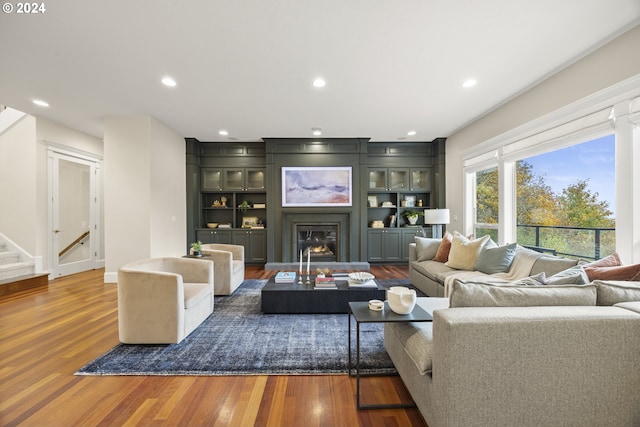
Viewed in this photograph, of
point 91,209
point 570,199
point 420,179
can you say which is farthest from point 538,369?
point 91,209

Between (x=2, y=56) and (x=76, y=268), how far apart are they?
416 cm

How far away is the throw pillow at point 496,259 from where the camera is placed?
321 centimetres

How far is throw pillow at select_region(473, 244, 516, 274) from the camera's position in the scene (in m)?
3.21

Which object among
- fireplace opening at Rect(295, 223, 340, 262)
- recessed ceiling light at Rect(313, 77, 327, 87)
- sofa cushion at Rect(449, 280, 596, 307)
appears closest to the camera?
sofa cushion at Rect(449, 280, 596, 307)

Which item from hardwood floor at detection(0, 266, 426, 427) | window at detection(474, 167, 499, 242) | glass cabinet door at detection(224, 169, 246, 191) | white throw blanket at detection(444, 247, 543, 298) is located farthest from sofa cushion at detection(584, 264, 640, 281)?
glass cabinet door at detection(224, 169, 246, 191)

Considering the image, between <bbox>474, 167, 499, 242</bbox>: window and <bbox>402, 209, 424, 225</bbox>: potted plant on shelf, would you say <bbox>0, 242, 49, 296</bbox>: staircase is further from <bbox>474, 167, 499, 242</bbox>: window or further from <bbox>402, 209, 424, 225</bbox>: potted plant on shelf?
<bbox>474, 167, 499, 242</bbox>: window

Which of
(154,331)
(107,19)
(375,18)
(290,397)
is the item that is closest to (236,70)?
(107,19)

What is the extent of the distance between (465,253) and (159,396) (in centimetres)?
364

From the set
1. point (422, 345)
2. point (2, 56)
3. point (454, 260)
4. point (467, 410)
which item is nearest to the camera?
point (467, 410)

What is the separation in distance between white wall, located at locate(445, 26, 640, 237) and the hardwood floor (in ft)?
11.4

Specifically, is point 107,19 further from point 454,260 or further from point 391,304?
point 454,260

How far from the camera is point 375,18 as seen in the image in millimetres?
2289

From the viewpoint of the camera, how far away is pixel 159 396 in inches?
70.6

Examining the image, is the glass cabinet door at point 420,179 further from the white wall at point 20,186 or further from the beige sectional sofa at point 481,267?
the white wall at point 20,186
